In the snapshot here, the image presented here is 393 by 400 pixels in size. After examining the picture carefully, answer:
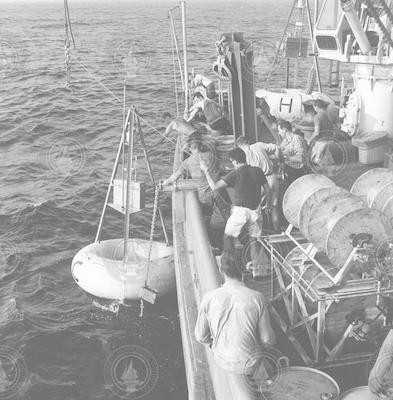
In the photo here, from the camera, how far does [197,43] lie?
6031 cm

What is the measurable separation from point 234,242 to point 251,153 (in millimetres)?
1639

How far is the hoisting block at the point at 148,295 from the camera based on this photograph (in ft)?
33.7

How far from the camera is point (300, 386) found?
5867mm

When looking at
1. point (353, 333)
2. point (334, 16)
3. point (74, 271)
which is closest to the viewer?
point (353, 333)

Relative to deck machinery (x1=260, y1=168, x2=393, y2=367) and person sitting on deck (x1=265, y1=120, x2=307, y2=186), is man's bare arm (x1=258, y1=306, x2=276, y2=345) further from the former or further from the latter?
person sitting on deck (x1=265, y1=120, x2=307, y2=186)

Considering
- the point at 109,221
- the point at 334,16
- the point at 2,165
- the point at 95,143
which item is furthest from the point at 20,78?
the point at 334,16

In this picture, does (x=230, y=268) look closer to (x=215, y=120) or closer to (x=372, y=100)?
(x=372, y=100)

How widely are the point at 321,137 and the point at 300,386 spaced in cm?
709

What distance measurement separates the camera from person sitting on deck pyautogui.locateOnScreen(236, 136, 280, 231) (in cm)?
896

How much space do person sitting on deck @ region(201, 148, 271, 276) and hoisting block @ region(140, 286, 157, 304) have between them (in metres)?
2.62

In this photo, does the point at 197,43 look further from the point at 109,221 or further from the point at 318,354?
the point at 318,354

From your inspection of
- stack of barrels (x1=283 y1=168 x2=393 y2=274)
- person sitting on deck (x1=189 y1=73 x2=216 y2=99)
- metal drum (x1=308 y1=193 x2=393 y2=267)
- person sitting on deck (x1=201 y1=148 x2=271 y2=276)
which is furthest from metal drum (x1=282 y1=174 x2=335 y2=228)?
person sitting on deck (x1=189 y1=73 x2=216 y2=99)

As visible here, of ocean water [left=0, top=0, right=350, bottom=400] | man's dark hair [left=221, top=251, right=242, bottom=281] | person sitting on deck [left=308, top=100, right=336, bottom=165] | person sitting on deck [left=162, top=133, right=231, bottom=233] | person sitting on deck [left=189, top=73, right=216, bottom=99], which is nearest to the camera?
man's dark hair [left=221, top=251, right=242, bottom=281]

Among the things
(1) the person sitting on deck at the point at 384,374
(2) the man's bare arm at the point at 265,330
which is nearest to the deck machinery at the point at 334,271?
(1) the person sitting on deck at the point at 384,374
